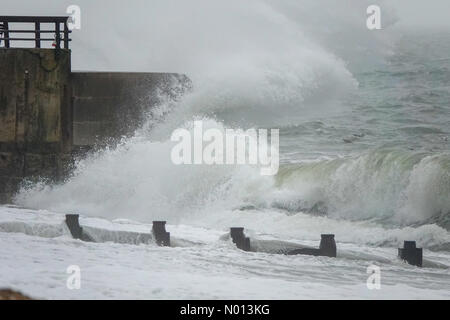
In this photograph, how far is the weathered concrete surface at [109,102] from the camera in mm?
17766

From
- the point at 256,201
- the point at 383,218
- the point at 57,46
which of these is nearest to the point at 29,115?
the point at 57,46

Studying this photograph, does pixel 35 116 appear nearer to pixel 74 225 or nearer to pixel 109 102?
pixel 109 102

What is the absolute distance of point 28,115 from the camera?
1712 cm

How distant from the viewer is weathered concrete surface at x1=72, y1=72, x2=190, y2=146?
17766 mm

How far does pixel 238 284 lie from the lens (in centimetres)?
909

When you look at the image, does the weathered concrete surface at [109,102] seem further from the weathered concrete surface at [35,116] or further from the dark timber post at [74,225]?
the dark timber post at [74,225]

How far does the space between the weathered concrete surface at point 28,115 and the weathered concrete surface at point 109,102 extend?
623mm

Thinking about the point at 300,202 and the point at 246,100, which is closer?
the point at 300,202

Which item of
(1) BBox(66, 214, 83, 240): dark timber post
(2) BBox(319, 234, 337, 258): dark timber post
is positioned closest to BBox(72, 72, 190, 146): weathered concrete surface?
(1) BBox(66, 214, 83, 240): dark timber post

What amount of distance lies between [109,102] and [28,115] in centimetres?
163

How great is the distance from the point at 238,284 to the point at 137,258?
1816 millimetres

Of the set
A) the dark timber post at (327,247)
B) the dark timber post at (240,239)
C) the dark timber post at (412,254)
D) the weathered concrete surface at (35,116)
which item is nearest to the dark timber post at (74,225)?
the dark timber post at (240,239)

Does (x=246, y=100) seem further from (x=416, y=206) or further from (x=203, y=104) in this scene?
(x=416, y=206)

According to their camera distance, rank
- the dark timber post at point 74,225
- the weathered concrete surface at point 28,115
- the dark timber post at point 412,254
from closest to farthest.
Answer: the dark timber post at point 412,254, the dark timber post at point 74,225, the weathered concrete surface at point 28,115
